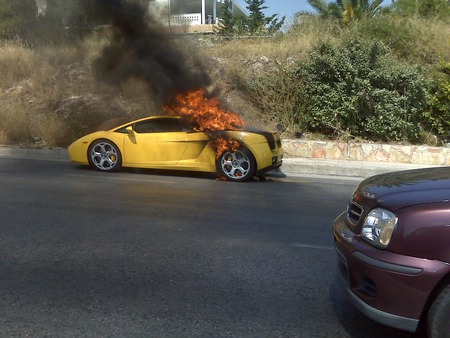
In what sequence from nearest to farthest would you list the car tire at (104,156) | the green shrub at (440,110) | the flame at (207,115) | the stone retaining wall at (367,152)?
the flame at (207,115) < the car tire at (104,156) < the stone retaining wall at (367,152) < the green shrub at (440,110)

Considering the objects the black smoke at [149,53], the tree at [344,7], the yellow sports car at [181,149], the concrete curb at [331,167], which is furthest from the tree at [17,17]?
the tree at [344,7]

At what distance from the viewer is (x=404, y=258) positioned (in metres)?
3.07

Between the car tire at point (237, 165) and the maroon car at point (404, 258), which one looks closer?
the maroon car at point (404, 258)

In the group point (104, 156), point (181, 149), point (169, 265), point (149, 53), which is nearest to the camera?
point (169, 265)

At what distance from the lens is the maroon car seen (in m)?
3.02

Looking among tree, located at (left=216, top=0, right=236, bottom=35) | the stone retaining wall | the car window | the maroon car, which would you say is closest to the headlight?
the maroon car

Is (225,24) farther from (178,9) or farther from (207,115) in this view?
(207,115)

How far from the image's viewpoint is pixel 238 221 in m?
6.86

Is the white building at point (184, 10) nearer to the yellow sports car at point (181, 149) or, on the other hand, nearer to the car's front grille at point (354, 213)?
the yellow sports car at point (181, 149)

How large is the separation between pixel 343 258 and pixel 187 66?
31.0 feet

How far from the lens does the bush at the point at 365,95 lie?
14.3 metres

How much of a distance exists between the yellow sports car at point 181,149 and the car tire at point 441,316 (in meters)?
7.04

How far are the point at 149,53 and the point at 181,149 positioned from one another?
9.24 feet

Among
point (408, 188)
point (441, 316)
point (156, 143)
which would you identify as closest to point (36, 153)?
point (156, 143)
